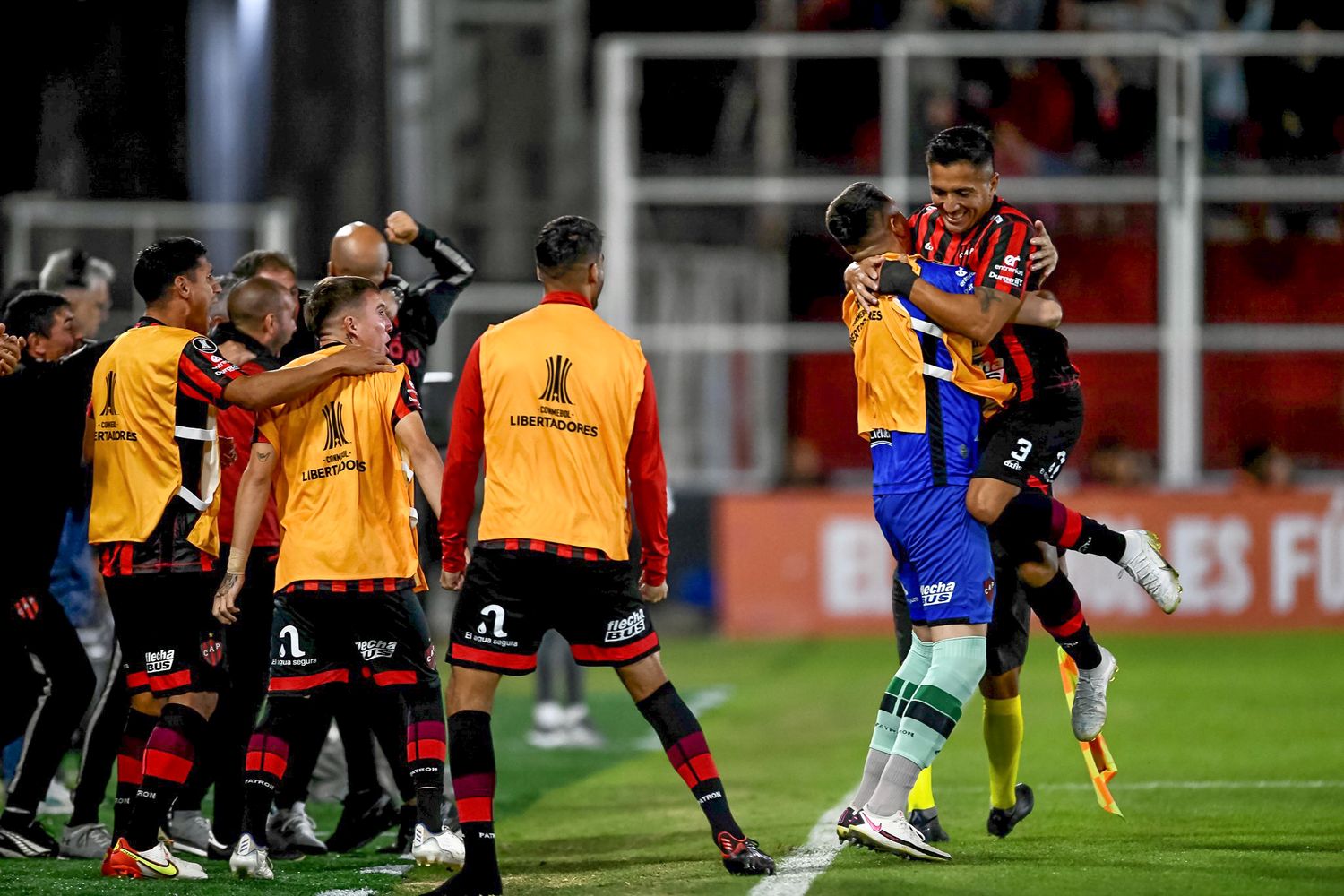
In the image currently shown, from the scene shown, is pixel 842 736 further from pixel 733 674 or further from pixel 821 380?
pixel 821 380

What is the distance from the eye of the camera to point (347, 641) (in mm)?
6707

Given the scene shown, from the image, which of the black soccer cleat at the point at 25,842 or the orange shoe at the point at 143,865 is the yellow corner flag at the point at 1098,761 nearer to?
the orange shoe at the point at 143,865

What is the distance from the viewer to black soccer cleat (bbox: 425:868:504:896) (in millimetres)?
5992

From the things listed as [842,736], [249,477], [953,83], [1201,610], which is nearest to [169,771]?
[249,477]

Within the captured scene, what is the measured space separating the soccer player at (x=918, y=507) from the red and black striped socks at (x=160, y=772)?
7.40 feet

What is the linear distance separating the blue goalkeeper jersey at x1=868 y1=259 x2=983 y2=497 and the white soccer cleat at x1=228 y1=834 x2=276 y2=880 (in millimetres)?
2417

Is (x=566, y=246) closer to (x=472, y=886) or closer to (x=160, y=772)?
(x=472, y=886)

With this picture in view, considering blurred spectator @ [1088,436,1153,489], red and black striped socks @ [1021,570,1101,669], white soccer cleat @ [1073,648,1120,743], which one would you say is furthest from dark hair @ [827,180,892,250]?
blurred spectator @ [1088,436,1153,489]

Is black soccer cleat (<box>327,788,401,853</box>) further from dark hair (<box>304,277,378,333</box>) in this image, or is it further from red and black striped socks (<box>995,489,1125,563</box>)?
red and black striped socks (<box>995,489,1125,563</box>)

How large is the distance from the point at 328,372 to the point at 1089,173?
41.6 ft

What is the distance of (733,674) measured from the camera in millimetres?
14203

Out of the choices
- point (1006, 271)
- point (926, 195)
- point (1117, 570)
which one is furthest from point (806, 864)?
point (926, 195)

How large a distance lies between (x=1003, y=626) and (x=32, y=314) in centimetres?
400

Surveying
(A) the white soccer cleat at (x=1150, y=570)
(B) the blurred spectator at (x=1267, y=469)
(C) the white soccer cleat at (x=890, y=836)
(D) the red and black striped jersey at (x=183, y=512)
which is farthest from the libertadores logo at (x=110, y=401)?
(B) the blurred spectator at (x=1267, y=469)
